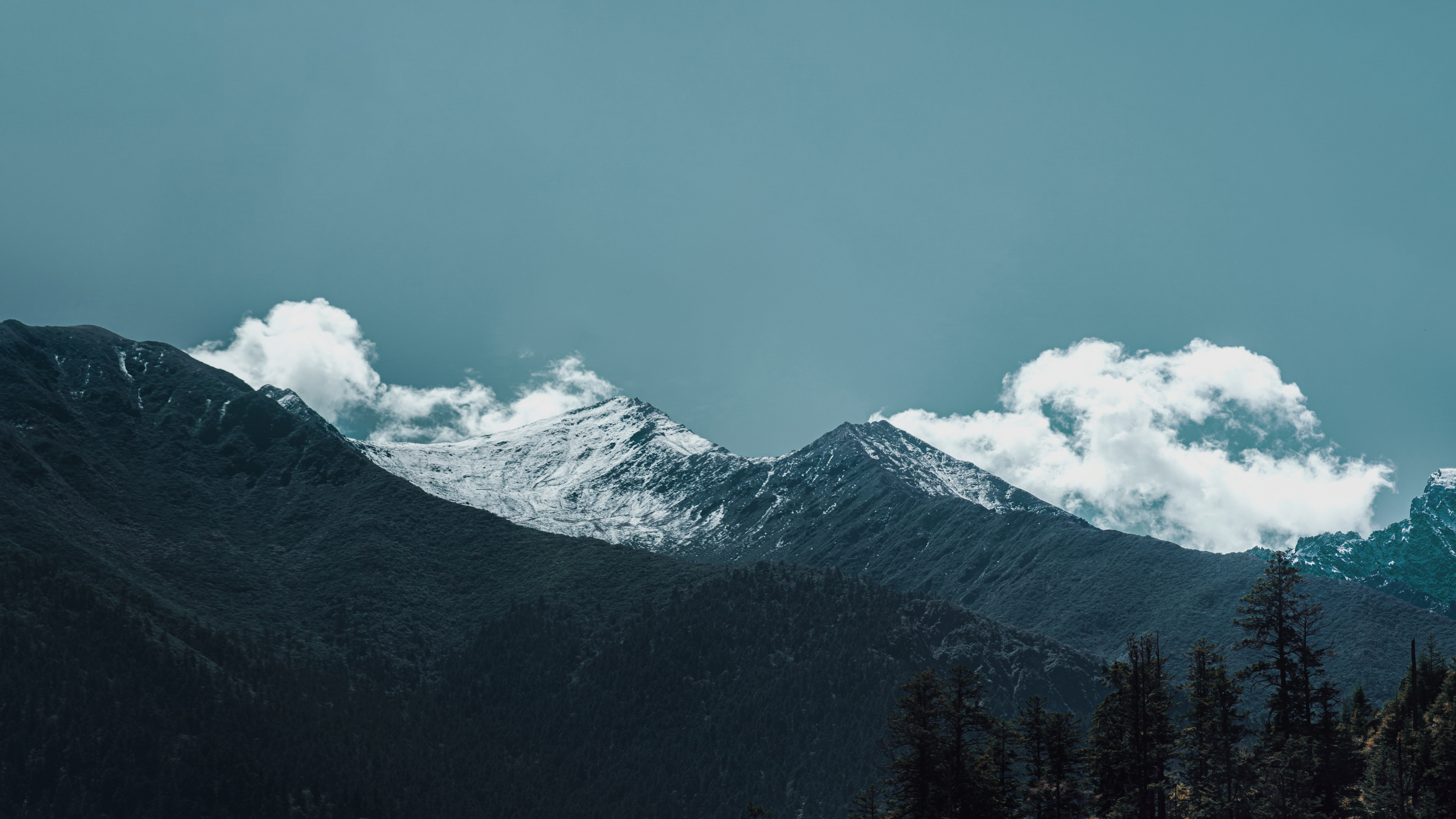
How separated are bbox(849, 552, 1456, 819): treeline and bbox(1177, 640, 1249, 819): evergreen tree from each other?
0.09 metres

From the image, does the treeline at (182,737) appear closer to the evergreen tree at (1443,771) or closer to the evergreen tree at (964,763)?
the evergreen tree at (964,763)

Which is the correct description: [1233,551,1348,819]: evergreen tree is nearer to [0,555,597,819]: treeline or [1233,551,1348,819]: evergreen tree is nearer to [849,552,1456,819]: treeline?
[849,552,1456,819]: treeline

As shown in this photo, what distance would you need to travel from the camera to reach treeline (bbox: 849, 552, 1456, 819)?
48.7 meters

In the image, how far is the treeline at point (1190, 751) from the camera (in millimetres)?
48656

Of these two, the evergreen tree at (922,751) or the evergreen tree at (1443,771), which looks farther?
the evergreen tree at (1443,771)

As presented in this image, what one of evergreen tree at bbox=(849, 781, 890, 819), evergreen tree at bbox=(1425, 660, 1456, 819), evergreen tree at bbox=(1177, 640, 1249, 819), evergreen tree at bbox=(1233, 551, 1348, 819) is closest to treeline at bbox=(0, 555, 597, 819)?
evergreen tree at bbox=(849, 781, 890, 819)

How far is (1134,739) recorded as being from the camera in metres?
51.3

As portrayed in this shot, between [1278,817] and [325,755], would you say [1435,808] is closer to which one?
[1278,817]

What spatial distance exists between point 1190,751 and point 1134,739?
3.24m

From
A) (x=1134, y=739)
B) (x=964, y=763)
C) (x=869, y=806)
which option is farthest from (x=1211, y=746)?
(x=869, y=806)

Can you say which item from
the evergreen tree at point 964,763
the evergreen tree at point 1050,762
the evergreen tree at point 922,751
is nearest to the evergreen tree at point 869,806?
the evergreen tree at point 922,751

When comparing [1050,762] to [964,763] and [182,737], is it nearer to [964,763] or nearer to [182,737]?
[964,763]

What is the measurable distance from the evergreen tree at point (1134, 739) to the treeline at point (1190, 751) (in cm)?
11

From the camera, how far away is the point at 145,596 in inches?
7785
